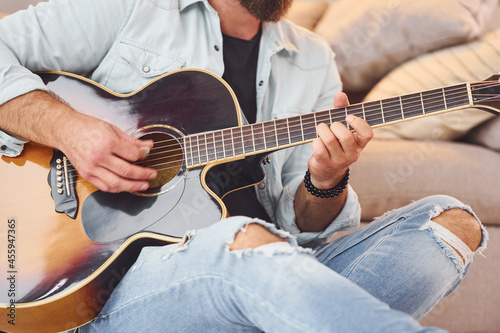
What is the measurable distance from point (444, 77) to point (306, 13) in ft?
1.97

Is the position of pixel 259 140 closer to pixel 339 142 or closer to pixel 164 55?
pixel 339 142

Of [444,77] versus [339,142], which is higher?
[339,142]

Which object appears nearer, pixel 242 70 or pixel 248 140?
pixel 248 140

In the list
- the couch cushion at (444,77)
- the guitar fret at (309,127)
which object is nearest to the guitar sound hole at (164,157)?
the guitar fret at (309,127)

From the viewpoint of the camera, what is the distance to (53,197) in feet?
2.56

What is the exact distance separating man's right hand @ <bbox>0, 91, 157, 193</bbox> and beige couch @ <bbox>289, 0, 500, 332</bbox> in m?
0.72

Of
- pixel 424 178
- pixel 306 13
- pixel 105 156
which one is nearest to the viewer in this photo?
pixel 105 156

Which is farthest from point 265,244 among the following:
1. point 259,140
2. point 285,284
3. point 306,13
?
point 306,13

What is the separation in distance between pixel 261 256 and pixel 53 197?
43 centimetres

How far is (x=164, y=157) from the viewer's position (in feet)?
2.76

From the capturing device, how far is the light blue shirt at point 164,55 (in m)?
0.88

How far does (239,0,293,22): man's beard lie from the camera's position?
1.03 metres

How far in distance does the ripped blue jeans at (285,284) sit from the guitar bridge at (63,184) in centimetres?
18

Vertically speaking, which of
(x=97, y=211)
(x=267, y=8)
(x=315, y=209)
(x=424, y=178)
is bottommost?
(x=424, y=178)
